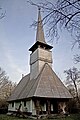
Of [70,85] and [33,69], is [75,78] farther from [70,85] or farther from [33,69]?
[33,69]

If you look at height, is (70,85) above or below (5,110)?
above

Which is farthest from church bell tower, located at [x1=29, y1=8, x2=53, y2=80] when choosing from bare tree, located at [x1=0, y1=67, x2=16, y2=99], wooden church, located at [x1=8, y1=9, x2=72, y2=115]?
bare tree, located at [x1=0, y1=67, x2=16, y2=99]

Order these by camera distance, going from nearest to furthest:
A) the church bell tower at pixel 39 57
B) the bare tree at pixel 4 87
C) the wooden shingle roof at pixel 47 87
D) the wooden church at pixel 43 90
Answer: the wooden church at pixel 43 90 < the wooden shingle roof at pixel 47 87 < the church bell tower at pixel 39 57 < the bare tree at pixel 4 87

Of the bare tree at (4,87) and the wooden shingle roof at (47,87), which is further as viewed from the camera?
the bare tree at (4,87)

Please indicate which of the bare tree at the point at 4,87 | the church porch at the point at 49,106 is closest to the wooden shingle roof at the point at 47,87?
the church porch at the point at 49,106

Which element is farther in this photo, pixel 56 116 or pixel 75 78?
pixel 75 78

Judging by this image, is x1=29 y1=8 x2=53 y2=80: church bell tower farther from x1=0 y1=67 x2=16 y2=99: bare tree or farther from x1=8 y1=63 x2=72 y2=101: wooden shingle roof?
x1=0 y1=67 x2=16 y2=99: bare tree

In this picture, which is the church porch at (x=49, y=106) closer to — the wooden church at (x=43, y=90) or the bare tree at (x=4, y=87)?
the wooden church at (x=43, y=90)

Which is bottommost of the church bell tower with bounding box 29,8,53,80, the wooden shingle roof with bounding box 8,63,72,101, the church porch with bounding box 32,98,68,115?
the church porch with bounding box 32,98,68,115

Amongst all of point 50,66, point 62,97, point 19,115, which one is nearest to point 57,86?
point 62,97

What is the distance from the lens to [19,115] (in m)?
22.2

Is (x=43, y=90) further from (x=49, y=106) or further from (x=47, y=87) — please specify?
(x=49, y=106)

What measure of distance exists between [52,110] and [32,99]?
3.38 m

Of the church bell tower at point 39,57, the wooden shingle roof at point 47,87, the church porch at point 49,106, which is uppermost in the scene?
the church bell tower at point 39,57
